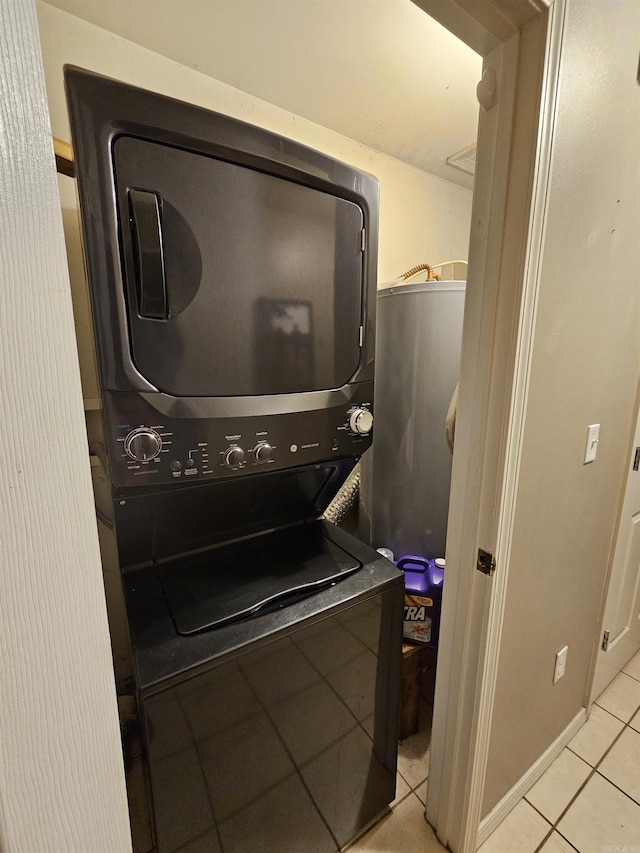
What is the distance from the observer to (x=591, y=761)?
138cm

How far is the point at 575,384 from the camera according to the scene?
3.36 feet

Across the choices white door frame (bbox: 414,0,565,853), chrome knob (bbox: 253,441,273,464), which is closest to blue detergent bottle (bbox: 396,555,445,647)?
white door frame (bbox: 414,0,565,853)

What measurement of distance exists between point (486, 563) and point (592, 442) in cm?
59

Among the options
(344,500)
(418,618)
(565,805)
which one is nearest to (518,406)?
(418,618)

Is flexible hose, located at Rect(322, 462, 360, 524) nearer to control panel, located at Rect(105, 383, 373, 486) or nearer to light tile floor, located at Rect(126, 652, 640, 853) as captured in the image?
control panel, located at Rect(105, 383, 373, 486)

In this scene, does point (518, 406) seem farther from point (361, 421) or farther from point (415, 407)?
point (415, 407)

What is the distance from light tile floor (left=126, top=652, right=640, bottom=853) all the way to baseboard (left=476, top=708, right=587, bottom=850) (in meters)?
0.02

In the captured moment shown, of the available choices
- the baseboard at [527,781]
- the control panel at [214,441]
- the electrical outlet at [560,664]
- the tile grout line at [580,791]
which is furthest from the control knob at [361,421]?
the tile grout line at [580,791]

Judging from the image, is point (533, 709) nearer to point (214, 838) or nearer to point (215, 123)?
point (214, 838)

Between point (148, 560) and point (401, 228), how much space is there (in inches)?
75.3

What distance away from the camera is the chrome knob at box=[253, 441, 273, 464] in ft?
2.72

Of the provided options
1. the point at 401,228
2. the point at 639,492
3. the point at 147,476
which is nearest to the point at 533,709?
the point at 639,492

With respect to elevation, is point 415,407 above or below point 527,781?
above

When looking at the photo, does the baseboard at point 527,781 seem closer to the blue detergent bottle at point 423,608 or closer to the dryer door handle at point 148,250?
the blue detergent bottle at point 423,608
